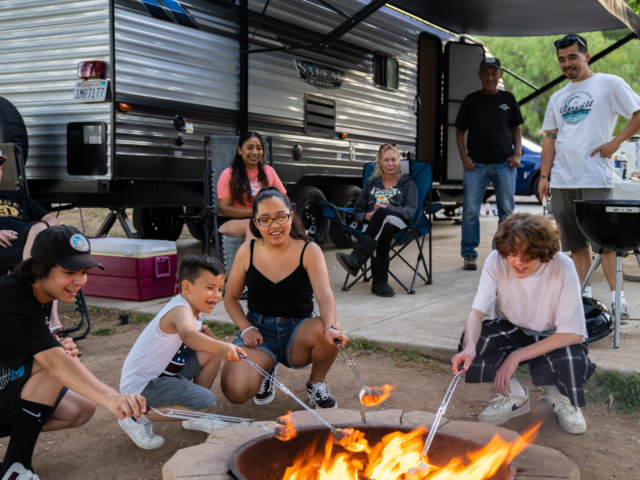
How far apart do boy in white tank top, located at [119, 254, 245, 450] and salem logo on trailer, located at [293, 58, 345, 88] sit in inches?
162

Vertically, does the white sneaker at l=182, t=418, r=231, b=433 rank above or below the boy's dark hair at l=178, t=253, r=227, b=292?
below

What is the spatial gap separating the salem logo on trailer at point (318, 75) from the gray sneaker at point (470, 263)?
92.0 inches

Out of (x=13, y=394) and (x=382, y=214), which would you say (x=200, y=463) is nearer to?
(x=13, y=394)

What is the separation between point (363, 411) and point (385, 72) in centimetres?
535

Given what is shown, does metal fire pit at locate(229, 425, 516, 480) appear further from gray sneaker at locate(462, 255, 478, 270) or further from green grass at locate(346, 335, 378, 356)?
gray sneaker at locate(462, 255, 478, 270)

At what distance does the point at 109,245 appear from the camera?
4.83 meters

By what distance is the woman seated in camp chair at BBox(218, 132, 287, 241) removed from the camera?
4.72 meters

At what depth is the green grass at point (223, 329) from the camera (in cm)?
391

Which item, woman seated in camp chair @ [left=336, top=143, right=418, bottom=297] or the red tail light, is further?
woman seated in camp chair @ [left=336, top=143, right=418, bottom=297]

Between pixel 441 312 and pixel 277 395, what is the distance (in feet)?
5.16

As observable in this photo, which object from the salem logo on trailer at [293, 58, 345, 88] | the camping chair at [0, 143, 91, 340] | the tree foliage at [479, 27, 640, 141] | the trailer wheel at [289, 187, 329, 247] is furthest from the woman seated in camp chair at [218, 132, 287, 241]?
the tree foliage at [479, 27, 640, 141]

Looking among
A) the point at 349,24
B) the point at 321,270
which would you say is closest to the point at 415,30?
the point at 349,24

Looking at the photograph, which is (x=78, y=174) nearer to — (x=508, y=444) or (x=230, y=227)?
(x=230, y=227)

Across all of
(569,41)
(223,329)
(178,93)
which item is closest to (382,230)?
(223,329)
